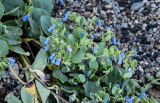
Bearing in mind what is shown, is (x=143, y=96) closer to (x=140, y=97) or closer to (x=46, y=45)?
(x=140, y=97)

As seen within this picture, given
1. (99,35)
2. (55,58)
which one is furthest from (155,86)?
(55,58)

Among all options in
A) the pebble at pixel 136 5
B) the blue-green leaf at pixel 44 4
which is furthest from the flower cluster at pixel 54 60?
the pebble at pixel 136 5

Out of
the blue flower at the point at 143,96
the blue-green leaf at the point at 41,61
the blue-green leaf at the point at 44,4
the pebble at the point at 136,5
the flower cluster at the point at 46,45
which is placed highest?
the blue-green leaf at the point at 44,4

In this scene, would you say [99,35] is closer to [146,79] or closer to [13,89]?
[146,79]

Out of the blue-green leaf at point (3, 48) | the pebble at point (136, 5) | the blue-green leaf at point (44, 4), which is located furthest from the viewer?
the pebble at point (136, 5)

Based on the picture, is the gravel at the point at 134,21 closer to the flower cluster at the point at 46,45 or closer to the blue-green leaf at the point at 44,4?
the blue-green leaf at the point at 44,4

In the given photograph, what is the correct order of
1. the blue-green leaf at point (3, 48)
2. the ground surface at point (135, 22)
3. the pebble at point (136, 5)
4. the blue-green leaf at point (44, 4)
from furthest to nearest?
the pebble at point (136, 5)
the ground surface at point (135, 22)
the blue-green leaf at point (44, 4)
the blue-green leaf at point (3, 48)

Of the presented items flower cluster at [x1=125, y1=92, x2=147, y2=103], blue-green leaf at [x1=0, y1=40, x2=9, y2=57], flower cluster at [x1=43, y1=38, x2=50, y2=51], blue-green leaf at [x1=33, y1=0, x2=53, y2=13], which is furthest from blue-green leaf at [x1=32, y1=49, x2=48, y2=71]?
flower cluster at [x1=125, y1=92, x2=147, y2=103]

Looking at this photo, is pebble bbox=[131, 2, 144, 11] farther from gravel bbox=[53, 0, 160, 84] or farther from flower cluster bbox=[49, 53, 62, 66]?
flower cluster bbox=[49, 53, 62, 66]

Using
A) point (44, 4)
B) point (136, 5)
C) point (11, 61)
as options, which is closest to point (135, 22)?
point (136, 5)

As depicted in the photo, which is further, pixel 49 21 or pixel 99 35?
pixel 99 35

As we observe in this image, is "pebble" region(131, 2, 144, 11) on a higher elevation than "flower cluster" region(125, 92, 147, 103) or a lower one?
higher
